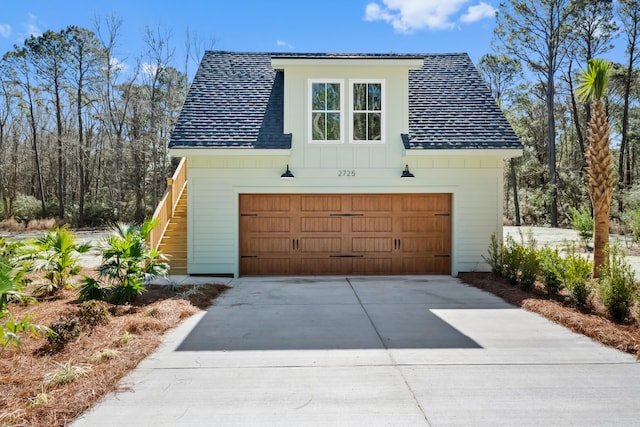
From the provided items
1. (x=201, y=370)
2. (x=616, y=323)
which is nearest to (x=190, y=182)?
(x=201, y=370)

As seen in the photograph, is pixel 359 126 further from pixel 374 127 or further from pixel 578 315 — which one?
pixel 578 315

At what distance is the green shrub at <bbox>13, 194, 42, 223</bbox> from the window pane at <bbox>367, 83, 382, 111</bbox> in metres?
25.7

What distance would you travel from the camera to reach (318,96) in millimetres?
10391

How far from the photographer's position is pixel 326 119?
33.9 feet

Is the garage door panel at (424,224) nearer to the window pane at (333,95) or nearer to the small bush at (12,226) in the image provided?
the window pane at (333,95)

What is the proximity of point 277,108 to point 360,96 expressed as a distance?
2.19 meters

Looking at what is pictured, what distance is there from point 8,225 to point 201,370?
90.1 ft

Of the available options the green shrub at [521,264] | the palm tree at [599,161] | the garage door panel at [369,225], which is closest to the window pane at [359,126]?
the garage door panel at [369,225]

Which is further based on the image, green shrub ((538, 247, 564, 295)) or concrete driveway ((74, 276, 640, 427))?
green shrub ((538, 247, 564, 295))

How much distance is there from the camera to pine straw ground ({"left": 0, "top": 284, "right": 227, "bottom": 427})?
3238 millimetres

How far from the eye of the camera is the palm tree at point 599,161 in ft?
26.2

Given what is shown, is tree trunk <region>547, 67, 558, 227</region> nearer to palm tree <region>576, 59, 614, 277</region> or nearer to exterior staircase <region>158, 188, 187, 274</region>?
palm tree <region>576, 59, 614, 277</region>

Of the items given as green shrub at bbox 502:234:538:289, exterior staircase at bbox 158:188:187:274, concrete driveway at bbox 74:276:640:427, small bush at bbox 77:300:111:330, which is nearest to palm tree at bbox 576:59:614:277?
green shrub at bbox 502:234:538:289

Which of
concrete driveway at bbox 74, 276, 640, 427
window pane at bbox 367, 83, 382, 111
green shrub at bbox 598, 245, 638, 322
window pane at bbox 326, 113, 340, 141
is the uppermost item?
window pane at bbox 367, 83, 382, 111
